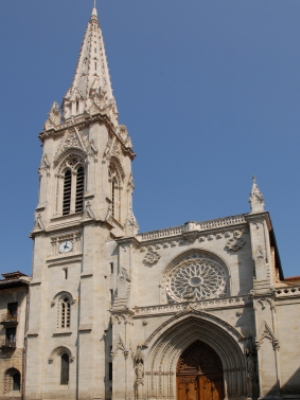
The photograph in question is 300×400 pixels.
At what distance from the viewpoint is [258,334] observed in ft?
87.0

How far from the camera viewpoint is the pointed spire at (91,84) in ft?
133

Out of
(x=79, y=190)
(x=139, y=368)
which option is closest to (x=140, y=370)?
(x=139, y=368)

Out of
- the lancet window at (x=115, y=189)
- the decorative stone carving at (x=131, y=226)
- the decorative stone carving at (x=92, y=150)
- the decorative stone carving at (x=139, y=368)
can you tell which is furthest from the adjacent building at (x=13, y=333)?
the decorative stone carving at (x=92, y=150)

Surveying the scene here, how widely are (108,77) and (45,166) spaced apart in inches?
456

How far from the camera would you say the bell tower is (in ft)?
103

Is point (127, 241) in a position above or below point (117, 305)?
above

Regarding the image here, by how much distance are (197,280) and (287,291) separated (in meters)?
6.01

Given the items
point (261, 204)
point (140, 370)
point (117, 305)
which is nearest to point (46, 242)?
point (117, 305)

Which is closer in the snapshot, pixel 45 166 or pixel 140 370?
pixel 140 370

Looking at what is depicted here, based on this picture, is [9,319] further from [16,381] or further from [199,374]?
[199,374]

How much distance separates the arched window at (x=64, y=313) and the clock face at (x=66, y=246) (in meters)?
3.40

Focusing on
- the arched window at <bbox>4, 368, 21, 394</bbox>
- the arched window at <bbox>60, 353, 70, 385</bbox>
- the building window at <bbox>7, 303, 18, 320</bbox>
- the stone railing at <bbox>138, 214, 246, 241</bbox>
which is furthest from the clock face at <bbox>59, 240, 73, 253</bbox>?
the arched window at <bbox>4, 368, 21, 394</bbox>

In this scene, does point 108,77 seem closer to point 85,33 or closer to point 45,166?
point 85,33

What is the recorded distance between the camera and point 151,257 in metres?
33.0
